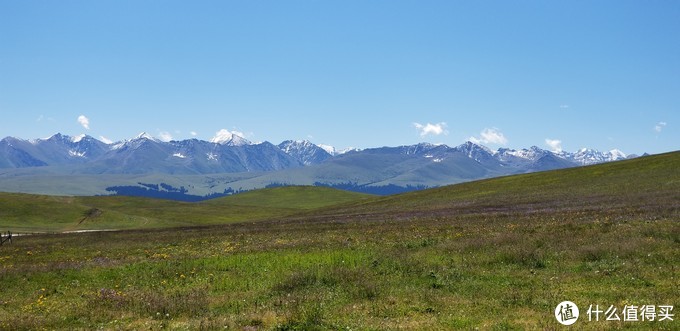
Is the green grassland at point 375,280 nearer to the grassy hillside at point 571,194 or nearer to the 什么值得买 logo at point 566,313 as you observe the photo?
the 什么值得买 logo at point 566,313

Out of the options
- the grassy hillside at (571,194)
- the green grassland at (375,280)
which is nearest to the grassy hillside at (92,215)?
the grassy hillside at (571,194)

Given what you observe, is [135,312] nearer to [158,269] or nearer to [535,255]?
[158,269]

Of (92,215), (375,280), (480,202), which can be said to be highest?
(480,202)

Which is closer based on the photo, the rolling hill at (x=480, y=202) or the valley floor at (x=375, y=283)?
the valley floor at (x=375, y=283)

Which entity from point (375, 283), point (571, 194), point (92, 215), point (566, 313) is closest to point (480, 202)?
point (571, 194)

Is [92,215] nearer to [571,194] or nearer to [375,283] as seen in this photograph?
[571,194]

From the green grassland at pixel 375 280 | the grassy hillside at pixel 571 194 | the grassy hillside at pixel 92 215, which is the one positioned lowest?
the grassy hillside at pixel 92 215

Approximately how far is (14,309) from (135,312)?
5633 millimetres

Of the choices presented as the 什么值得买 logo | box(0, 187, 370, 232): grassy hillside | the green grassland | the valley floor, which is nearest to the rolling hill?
box(0, 187, 370, 232): grassy hillside

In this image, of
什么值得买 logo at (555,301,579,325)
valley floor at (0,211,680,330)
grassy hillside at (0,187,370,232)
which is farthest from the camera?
grassy hillside at (0,187,370,232)

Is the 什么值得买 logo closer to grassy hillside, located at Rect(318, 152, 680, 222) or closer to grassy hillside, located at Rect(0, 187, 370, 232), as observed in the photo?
grassy hillside, located at Rect(318, 152, 680, 222)

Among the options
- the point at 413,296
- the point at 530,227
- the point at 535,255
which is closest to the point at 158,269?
the point at 413,296

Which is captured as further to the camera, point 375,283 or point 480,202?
point 480,202

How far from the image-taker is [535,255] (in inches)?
859
